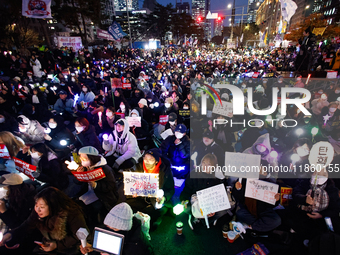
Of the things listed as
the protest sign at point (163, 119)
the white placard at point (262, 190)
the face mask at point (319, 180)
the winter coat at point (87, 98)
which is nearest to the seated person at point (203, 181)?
the white placard at point (262, 190)

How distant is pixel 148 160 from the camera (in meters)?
3.53

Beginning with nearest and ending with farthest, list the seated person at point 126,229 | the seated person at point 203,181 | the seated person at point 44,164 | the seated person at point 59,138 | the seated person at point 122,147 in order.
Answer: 1. the seated person at point 126,229
2. the seated person at point 203,181
3. the seated person at point 44,164
4. the seated person at point 122,147
5. the seated person at point 59,138

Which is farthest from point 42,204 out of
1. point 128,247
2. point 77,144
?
point 77,144

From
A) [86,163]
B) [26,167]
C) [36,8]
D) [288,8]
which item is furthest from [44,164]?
[288,8]

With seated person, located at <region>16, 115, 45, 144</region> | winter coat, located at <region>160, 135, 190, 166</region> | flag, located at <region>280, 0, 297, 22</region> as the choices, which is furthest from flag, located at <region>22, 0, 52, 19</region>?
flag, located at <region>280, 0, 297, 22</region>

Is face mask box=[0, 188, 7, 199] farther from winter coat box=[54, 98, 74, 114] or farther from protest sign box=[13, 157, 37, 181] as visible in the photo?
winter coat box=[54, 98, 74, 114]

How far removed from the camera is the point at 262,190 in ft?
10.8

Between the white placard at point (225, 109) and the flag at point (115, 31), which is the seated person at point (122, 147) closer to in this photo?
the white placard at point (225, 109)

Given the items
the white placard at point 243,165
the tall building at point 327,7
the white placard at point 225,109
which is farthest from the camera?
the tall building at point 327,7

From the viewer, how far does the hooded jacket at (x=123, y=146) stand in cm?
473

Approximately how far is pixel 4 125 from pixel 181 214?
6036mm

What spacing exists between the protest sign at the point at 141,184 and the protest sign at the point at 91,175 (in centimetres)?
42

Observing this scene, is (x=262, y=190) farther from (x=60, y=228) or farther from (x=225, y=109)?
(x=60, y=228)

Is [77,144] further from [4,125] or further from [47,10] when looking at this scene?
[47,10]
